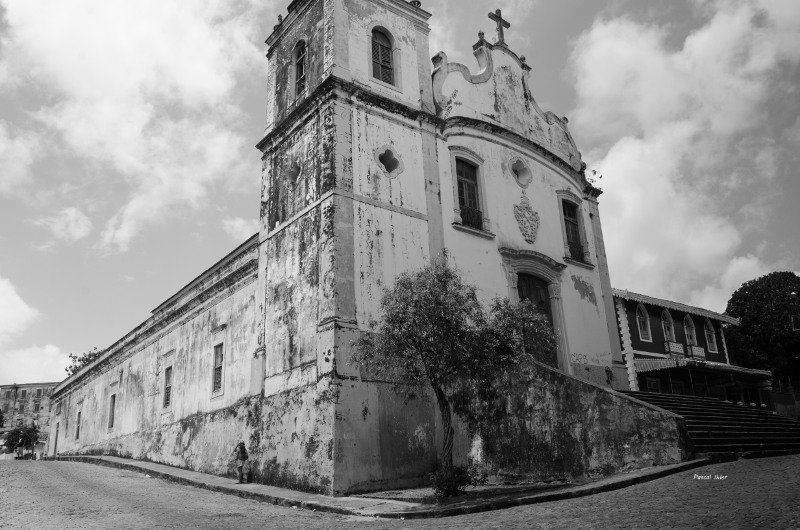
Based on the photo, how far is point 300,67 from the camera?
16.2m

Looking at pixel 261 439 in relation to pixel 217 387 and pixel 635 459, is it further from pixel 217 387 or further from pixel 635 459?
pixel 635 459

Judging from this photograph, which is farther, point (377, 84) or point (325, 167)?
point (377, 84)

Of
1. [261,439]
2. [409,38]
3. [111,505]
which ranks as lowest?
[111,505]

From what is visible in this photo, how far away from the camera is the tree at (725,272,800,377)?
34094 millimetres

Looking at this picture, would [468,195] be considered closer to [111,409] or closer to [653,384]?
[653,384]

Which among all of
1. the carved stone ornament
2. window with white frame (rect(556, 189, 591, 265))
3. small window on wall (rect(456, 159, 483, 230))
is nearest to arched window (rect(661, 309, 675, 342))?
window with white frame (rect(556, 189, 591, 265))

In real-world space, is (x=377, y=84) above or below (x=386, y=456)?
above

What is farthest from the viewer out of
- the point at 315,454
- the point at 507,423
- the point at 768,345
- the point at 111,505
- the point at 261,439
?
the point at 768,345

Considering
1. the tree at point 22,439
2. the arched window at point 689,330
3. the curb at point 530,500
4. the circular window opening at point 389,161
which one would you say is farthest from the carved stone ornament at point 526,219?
the tree at point 22,439

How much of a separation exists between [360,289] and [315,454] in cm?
320

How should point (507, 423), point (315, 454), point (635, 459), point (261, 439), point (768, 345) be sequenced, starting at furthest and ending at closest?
point (768, 345), point (261, 439), point (507, 423), point (315, 454), point (635, 459)

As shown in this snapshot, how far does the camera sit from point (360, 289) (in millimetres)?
12844

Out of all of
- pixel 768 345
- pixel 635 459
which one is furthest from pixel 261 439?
pixel 768 345

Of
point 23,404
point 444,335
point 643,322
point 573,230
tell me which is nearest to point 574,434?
point 444,335
